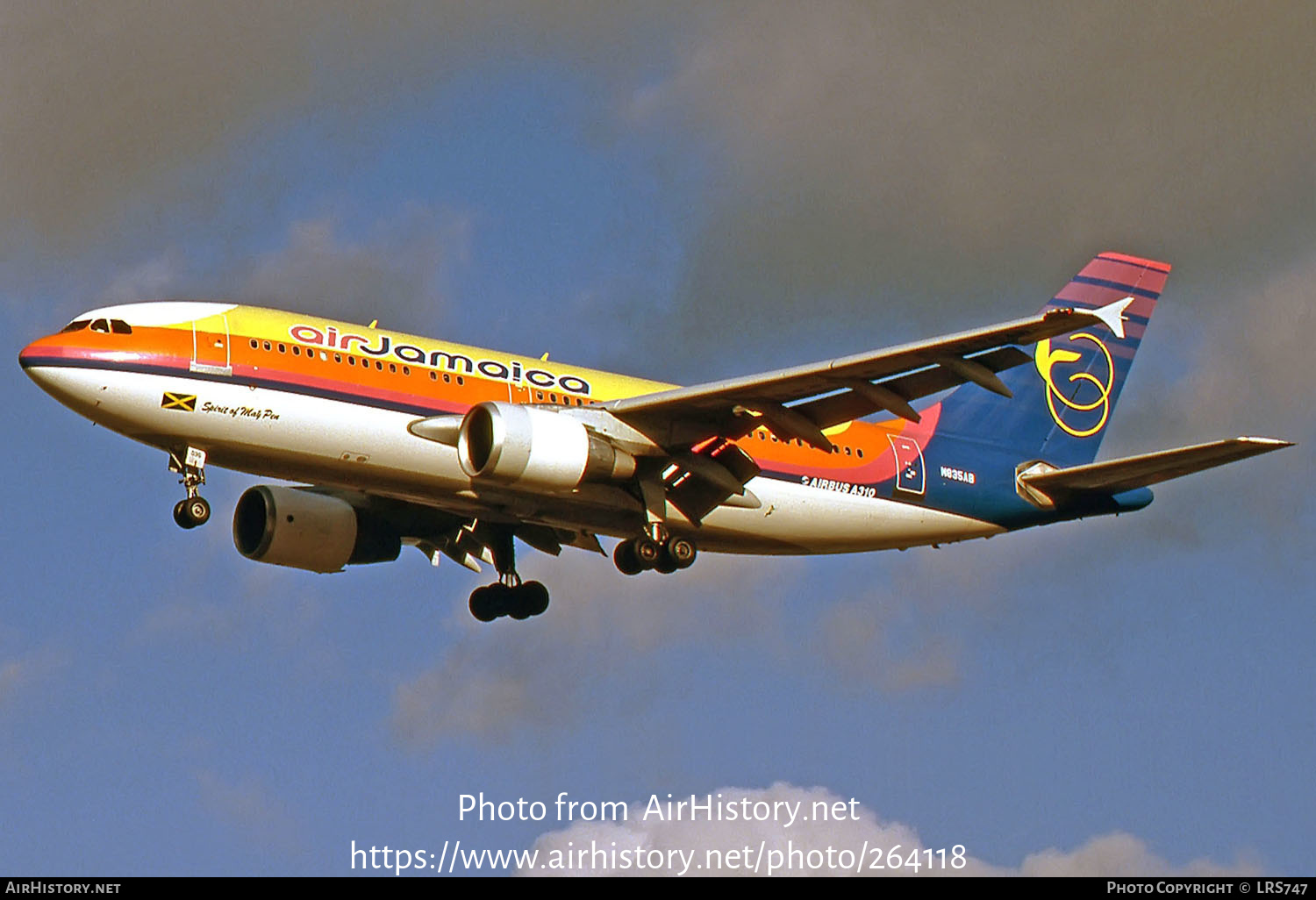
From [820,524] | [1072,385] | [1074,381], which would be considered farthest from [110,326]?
[1074,381]

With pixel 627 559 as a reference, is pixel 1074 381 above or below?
above

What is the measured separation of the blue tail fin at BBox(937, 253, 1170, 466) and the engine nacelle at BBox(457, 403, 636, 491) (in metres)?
10.4

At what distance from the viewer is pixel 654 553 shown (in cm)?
4312

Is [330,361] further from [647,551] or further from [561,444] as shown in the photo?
[647,551]

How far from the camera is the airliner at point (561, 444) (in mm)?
39125

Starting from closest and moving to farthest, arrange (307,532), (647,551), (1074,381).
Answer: (647,551)
(307,532)
(1074,381)

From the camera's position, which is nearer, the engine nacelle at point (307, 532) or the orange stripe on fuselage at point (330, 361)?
the orange stripe on fuselage at point (330, 361)

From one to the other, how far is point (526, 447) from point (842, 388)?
→ 618 centimetres

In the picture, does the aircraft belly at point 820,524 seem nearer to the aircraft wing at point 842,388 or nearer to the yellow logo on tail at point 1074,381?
the aircraft wing at point 842,388

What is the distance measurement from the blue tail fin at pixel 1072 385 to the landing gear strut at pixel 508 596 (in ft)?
32.6

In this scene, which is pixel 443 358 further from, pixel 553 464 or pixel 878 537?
pixel 878 537

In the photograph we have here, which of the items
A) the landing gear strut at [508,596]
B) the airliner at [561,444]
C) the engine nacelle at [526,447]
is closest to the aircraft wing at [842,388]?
the airliner at [561,444]

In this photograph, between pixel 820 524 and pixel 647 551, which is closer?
pixel 647 551

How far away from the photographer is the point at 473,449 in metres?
40.2
